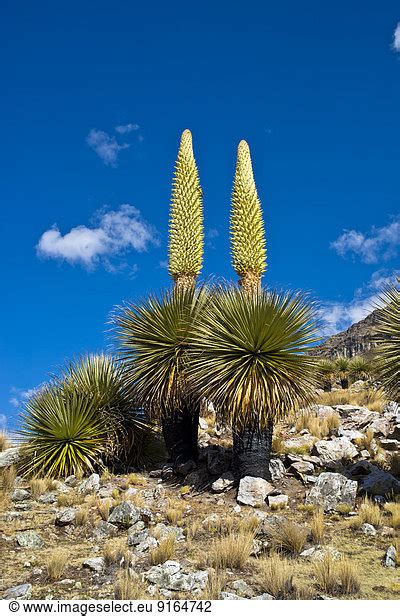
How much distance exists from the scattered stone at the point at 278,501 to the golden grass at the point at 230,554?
229 cm

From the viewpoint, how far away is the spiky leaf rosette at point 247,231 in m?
10.6

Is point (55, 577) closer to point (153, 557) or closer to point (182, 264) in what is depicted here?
point (153, 557)

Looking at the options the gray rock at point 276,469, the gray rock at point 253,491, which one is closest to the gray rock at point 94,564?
the gray rock at point 253,491

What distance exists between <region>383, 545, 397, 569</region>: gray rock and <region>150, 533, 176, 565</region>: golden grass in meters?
2.55

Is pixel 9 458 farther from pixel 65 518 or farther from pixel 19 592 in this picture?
pixel 19 592

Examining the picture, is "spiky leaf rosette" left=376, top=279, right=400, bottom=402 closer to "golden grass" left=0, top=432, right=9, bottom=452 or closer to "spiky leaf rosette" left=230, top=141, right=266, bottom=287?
"spiky leaf rosette" left=230, top=141, right=266, bottom=287

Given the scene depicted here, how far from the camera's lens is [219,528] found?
27.8 ft

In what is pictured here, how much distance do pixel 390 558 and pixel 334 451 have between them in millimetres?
4675

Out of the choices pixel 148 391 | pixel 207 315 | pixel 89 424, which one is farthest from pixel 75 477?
pixel 207 315

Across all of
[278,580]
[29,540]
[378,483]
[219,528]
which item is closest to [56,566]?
[29,540]

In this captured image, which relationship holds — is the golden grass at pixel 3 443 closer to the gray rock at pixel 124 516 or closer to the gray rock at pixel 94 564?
the gray rock at pixel 124 516

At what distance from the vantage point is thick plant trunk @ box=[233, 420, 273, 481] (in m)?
10.5

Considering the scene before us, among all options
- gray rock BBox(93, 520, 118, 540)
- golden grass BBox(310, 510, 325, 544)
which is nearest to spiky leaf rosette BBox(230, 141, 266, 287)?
golden grass BBox(310, 510, 325, 544)

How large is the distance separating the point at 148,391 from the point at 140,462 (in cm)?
231
